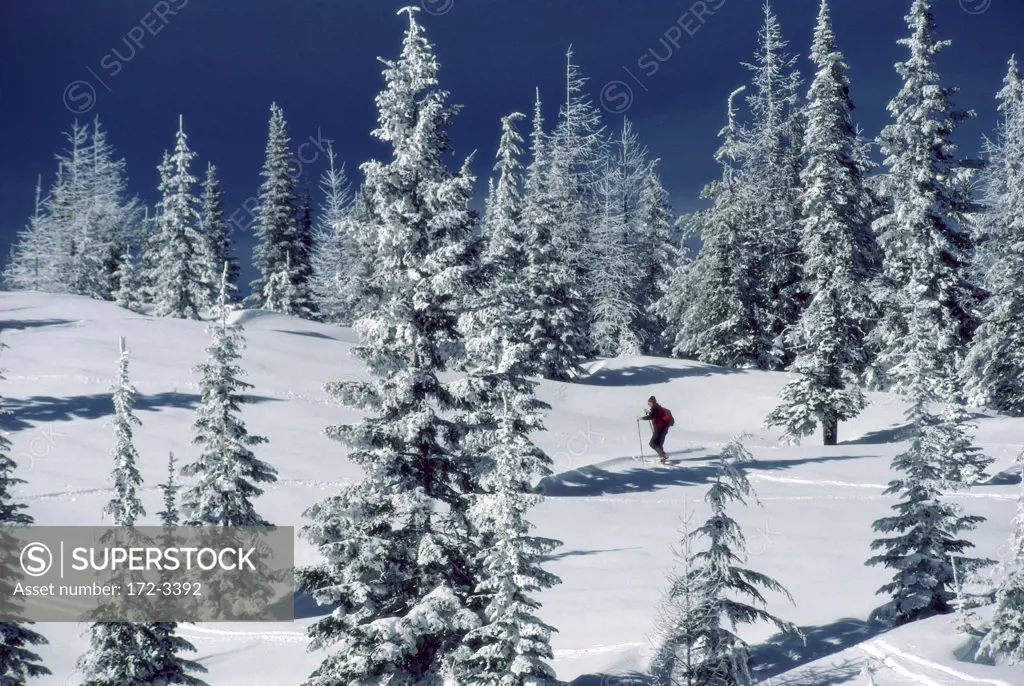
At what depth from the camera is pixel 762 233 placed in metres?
50.9

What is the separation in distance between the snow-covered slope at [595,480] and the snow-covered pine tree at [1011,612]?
434 millimetres

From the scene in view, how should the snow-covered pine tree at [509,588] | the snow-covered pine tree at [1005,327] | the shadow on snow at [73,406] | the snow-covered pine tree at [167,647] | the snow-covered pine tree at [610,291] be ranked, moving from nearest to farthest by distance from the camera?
the snow-covered pine tree at [509,588] → the snow-covered pine tree at [167,647] → the shadow on snow at [73,406] → the snow-covered pine tree at [1005,327] → the snow-covered pine tree at [610,291]

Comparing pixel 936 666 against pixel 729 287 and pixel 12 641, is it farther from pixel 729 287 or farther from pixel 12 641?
pixel 729 287

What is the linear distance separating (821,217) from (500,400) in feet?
81.8

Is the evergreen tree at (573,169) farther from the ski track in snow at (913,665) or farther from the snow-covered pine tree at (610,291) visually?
the ski track in snow at (913,665)

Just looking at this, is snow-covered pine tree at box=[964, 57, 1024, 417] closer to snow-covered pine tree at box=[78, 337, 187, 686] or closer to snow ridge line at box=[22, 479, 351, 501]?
snow ridge line at box=[22, 479, 351, 501]

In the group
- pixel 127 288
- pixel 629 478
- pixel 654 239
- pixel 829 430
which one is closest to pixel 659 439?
pixel 629 478

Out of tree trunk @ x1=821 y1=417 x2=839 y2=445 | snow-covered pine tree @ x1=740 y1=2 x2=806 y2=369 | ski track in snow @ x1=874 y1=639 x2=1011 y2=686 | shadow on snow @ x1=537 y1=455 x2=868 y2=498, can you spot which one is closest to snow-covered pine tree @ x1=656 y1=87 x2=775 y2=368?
snow-covered pine tree @ x1=740 y1=2 x2=806 y2=369

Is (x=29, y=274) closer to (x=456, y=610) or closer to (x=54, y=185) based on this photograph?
(x=54, y=185)

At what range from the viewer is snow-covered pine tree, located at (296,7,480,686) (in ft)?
45.4

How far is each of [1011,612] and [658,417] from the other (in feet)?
54.4

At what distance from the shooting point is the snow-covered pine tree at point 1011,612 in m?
11.3

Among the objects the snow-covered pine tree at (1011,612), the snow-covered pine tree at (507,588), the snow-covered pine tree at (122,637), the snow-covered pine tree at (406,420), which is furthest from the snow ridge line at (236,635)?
the snow-covered pine tree at (1011,612)

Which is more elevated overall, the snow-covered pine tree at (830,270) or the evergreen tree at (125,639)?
the snow-covered pine tree at (830,270)
